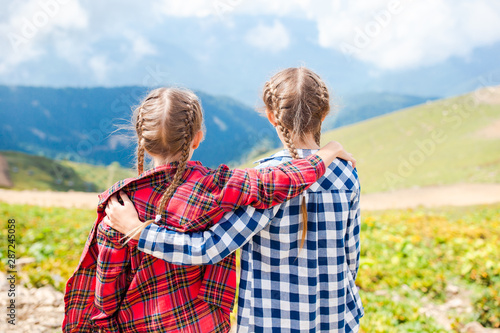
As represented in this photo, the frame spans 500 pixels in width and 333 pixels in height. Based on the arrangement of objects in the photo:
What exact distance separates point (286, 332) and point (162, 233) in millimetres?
662

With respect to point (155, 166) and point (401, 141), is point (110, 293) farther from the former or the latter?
point (401, 141)

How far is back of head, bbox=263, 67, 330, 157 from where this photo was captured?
1.58 meters

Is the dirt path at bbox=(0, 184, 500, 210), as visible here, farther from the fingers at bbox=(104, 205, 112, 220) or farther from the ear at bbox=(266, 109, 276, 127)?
the ear at bbox=(266, 109, 276, 127)

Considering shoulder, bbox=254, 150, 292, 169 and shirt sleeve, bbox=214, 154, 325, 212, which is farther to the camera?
shoulder, bbox=254, 150, 292, 169

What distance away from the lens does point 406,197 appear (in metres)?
15.0

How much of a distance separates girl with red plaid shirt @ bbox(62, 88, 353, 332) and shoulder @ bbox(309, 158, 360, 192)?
0.23ft

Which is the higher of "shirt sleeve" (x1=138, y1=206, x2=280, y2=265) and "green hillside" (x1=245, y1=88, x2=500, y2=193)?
"green hillside" (x1=245, y1=88, x2=500, y2=193)

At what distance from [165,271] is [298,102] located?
34.4 inches

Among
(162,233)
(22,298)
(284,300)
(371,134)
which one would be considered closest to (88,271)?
(162,233)

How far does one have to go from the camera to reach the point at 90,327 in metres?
1.64

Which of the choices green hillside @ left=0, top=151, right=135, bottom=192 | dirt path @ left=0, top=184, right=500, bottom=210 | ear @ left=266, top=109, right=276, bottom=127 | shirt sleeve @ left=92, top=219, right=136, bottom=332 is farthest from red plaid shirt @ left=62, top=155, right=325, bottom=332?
green hillside @ left=0, top=151, right=135, bottom=192

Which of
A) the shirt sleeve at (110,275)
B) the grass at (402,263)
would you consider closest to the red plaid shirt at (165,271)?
the shirt sleeve at (110,275)

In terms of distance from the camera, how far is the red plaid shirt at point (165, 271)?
149cm

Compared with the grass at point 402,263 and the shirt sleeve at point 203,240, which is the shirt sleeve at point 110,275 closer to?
the shirt sleeve at point 203,240
